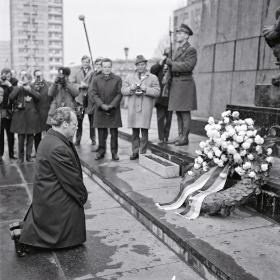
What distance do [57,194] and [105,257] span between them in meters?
0.78

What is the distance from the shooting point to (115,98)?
7.85 metres

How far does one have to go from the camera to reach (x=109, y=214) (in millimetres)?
5359

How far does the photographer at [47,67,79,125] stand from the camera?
8594mm

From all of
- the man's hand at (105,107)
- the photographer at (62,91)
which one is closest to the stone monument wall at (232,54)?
the man's hand at (105,107)

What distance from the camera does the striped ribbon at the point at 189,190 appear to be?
5.05 metres

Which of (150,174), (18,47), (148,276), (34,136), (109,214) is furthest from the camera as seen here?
(18,47)

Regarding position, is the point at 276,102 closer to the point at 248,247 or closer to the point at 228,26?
the point at 248,247

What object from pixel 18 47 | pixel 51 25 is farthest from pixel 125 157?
pixel 51 25

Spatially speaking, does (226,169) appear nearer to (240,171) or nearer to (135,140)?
(240,171)

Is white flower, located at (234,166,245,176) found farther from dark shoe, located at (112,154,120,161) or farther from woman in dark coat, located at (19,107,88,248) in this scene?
dark shoe, located at (112,154,120,161)

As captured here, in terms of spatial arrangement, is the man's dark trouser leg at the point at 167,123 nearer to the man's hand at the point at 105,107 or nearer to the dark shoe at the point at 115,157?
the dark shoe at the point at 115,157

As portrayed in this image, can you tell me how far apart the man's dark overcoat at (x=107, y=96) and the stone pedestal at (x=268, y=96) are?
8.68ft

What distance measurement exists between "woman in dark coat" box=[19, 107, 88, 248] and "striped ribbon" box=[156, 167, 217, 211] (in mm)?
1346

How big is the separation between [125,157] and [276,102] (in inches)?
134
